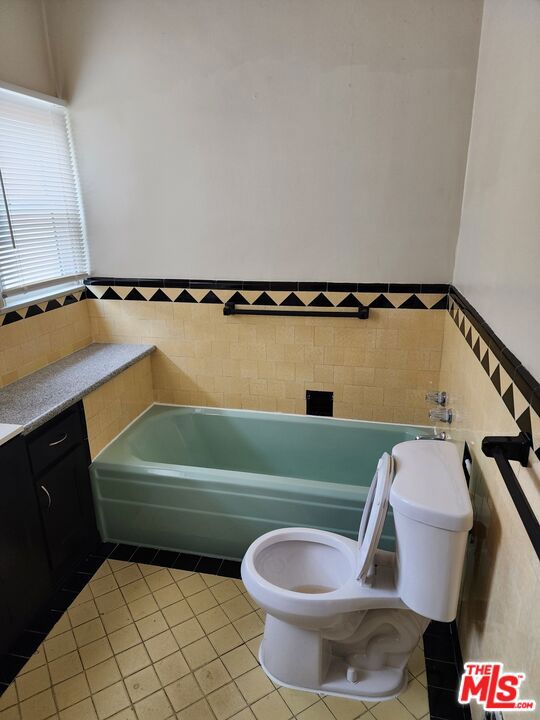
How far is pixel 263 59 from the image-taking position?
7.45ft

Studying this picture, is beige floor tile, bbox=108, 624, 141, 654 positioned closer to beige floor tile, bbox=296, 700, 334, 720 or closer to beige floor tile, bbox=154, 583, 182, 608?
beige floor tile, bbox=154, 583, 182, 608

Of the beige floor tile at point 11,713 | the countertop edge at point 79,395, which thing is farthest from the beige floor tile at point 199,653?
the countertop edge at point 79,395

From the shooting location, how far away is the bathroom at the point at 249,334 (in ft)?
5.20

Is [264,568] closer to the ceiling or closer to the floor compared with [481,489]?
closer to the floor

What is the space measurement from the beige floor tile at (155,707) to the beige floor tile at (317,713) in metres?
0.44

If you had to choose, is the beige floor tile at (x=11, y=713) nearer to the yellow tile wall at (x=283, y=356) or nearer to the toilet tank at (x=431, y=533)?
the toilet tank at (x=431, y=533)

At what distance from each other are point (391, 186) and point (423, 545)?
1.66 m

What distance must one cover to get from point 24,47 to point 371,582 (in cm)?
279

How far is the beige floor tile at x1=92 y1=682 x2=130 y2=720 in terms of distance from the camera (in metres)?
1.61

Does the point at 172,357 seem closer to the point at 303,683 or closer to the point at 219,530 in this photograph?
the point at 219,530

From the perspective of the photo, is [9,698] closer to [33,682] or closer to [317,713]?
[33,682]

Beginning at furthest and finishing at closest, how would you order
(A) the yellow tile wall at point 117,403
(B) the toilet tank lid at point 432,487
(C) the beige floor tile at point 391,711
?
(A) the yellow tile wall at point 117,403 → (C) the beige floor tile at point 391,711 → (B) the toilet tank lid at point 432,487

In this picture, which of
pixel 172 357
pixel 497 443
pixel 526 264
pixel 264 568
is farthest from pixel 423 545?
pixel 172 357

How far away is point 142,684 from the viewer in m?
1.70
